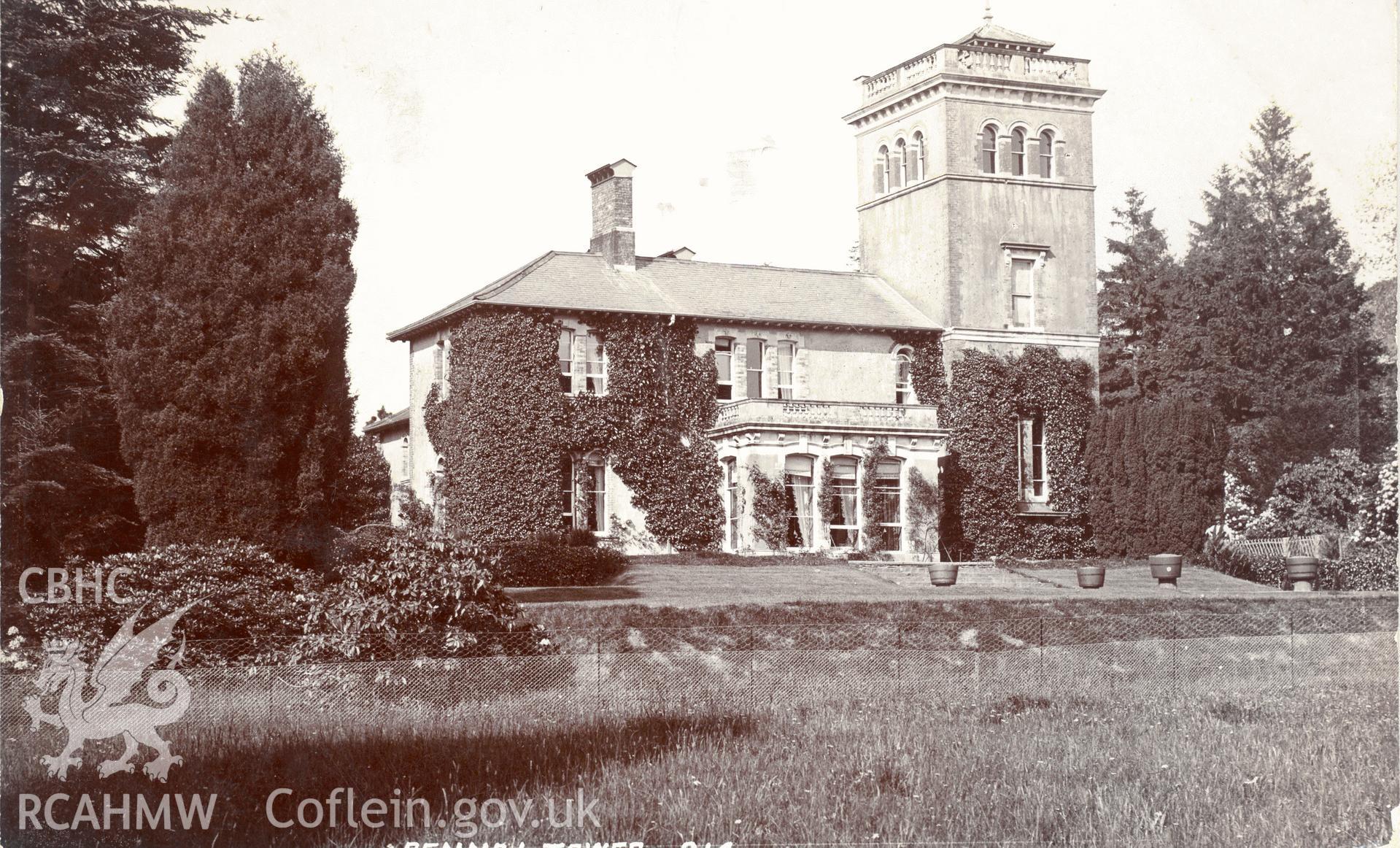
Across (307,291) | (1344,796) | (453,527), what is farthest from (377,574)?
(453,527)

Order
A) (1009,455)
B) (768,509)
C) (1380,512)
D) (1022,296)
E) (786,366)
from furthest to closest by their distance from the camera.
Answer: (1022,296), (1009,455), (786,366), (768,509), (1380,512)

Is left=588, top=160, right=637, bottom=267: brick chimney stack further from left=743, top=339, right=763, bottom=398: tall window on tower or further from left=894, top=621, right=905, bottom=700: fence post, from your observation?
left=894, top=621, right=905, bottom=700: fence post

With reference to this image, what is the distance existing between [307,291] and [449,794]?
34.3ft

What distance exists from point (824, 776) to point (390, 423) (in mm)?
33594

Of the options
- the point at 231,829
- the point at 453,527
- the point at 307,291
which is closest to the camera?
the point at 231,829

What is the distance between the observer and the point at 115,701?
39.0 ft

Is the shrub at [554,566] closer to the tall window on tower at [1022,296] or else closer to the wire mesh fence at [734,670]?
the wire mesh fence at [734,670]

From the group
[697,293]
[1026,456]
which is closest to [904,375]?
[1026,456]

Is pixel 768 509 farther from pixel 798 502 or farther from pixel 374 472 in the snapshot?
pixel 374 472

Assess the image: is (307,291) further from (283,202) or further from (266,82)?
(266,82)

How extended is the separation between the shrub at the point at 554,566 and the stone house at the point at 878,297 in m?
6.46

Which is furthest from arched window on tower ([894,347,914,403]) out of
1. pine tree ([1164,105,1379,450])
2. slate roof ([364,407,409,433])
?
slate roof ([364,407,409,433])

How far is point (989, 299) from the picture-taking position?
4081 centimetres

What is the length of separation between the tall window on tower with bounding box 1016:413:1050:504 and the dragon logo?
29.1 m
